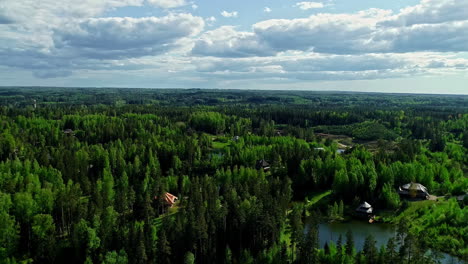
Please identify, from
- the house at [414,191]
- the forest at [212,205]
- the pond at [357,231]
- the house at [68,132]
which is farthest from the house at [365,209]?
the house at [68,132]

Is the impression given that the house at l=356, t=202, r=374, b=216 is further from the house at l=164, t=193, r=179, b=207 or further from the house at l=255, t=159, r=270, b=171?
the house at l=164, t=193, r=179, b=207

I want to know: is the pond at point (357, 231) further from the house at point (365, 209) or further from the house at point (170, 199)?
the house at point (170, 199)

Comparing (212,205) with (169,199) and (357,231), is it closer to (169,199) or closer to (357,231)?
(169,199)

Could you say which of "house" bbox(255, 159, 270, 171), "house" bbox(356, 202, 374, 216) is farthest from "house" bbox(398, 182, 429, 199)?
"house" bbox(255, 159, 270, 171)

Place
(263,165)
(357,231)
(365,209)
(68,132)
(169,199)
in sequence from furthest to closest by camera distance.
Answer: (68,132) → (263,165) → (169,199) → (365,209) → (357,231)

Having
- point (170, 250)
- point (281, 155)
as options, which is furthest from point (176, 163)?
point (170, 250)

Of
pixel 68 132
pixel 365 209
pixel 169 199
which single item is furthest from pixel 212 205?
pixel 68 132
